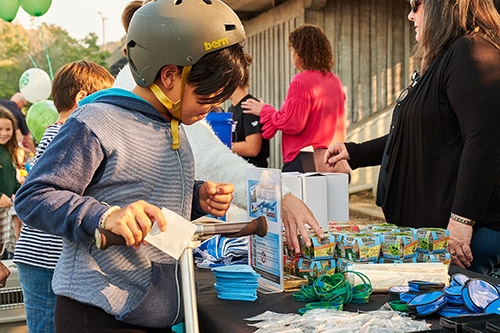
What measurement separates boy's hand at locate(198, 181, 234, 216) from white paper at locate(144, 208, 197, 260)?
353 mm

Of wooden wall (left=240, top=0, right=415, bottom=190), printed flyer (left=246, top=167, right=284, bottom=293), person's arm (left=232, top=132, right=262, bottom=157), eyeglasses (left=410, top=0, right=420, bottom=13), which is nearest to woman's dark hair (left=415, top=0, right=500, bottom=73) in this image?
eyeglasses (left=410, top=0, right=420, bottom=13)

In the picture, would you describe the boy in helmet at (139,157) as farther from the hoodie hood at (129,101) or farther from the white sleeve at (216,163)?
the white sleeve at (216,163)

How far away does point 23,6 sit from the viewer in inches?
278

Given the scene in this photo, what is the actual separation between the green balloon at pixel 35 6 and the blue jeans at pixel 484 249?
5906 mm

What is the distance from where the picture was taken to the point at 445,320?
45.8 inches

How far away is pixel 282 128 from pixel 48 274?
103 inches

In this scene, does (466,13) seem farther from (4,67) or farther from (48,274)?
(4,67)

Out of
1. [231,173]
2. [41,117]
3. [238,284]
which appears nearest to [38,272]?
[231,173]

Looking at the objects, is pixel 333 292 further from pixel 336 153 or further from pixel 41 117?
pixel 41 117

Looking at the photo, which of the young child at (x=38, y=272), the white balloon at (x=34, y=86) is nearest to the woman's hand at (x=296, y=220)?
the young child at (x=38, y=272)

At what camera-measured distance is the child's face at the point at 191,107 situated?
160 centimetres

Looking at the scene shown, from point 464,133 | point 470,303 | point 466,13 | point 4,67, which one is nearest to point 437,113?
point 464,133

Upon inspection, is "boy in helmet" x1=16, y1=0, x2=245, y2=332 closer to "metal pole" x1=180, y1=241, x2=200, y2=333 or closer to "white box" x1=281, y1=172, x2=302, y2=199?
"metal pole" x1=180, y1=241, x2=200, y2=333

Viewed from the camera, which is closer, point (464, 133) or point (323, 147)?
point (464, 133)
